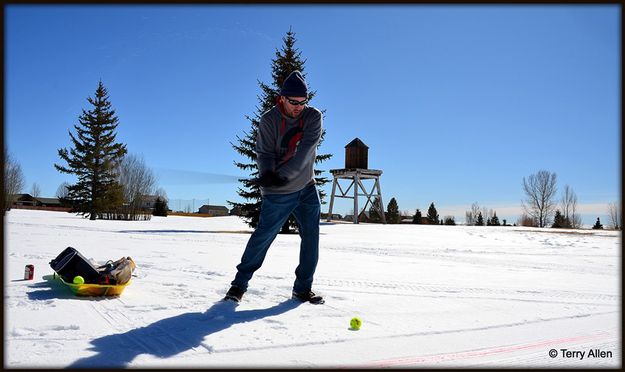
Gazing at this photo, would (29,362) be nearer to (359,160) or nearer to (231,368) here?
(231,368)

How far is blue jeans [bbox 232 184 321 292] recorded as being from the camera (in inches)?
137

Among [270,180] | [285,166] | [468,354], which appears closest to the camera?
[468,354]

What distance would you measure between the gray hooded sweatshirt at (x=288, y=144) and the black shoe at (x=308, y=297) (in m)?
0.86

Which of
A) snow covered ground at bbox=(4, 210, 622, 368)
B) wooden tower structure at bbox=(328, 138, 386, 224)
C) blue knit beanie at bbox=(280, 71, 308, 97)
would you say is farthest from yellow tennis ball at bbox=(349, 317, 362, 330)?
wooden tower structure at bbox=(328, 138, 386, 224)

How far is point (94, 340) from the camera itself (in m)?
2.21

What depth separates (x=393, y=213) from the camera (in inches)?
1610

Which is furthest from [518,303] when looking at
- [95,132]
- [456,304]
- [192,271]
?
[95,132]

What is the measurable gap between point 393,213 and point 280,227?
126 ft

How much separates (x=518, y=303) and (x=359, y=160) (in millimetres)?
21908

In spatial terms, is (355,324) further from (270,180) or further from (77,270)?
(77,270)

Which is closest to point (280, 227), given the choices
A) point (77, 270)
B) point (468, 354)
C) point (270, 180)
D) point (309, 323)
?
point (270, 180)

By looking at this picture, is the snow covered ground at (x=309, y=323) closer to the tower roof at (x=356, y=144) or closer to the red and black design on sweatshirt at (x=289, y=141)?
the red and black design on sweatshirt at (x=289, y=141)

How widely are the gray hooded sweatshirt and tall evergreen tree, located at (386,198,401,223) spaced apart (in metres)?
33.4

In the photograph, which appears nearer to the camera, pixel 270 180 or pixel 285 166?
pixel 270 180
